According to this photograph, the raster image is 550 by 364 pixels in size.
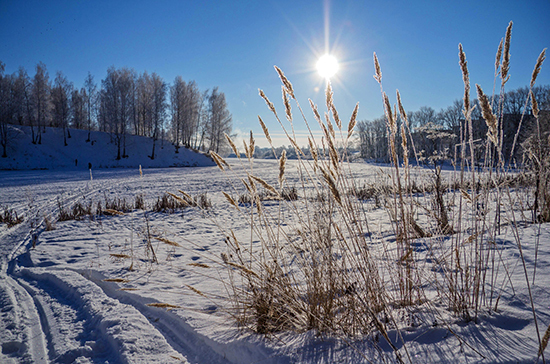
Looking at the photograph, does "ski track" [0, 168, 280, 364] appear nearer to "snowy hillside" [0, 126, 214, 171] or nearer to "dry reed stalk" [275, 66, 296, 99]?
"dry reed stalk" [275, 66, 296, 99]

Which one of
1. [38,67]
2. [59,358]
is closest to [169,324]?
[59,358]

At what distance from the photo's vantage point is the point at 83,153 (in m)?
29.6

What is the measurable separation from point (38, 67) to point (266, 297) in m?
42.4

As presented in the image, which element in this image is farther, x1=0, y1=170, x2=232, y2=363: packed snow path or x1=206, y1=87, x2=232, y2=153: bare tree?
x1=206, y1=87, x2=232, y2=153: bare tree

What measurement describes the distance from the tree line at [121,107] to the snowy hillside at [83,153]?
2.30ft

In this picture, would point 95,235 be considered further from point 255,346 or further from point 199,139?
point 199,139

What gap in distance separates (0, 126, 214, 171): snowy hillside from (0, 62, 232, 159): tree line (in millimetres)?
702

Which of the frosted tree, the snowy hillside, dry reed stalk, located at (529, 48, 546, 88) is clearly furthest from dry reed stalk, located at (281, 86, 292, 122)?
the frosted tree

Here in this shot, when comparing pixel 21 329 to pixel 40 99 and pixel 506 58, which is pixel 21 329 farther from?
pixel 40 99

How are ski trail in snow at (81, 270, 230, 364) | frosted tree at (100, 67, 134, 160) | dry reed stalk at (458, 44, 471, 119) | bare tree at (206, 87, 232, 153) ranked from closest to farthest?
1. dry reed stalk at (458, 44, 471, 119)
2. ski trail in snow at (81, 270, 230, 364)
3. frosted tree at (100, 67, 134, 160)
4. bare tree at (206, 87, 232, 153)

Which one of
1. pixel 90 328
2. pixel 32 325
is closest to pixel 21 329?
pixel 32 325

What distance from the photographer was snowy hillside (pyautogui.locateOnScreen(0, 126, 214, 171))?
85.4 feet

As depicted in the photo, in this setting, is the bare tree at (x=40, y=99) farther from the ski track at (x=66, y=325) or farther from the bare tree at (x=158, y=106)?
the ski track at (x=66, y=325)

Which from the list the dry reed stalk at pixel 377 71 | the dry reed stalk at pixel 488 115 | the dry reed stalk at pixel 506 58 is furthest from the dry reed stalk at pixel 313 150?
the dry reed stalk at pixel 506 58
